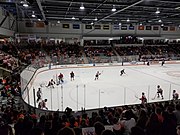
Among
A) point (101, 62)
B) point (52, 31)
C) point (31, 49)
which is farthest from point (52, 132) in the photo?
point (52, 31)

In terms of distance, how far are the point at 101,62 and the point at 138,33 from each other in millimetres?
13404

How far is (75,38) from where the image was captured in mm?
32469

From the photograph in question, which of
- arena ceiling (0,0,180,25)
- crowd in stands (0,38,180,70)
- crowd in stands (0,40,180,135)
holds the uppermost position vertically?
arena ceiling (0,0,180,25)

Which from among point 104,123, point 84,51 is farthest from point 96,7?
point 104,123

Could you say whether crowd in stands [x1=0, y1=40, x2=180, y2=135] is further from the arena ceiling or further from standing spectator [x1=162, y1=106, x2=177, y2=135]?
the arena ceiling

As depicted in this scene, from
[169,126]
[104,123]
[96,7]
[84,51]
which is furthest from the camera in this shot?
[84,51]

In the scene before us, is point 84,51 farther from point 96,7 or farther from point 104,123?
point 104,123

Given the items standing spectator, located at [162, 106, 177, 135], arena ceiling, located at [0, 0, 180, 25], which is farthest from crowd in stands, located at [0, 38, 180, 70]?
standing spectator, located at [162, 106, 177, 135]

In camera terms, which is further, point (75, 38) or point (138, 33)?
point (138, 33)

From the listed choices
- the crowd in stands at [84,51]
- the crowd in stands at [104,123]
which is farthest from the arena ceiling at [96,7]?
the crowd in stands at [104,123]

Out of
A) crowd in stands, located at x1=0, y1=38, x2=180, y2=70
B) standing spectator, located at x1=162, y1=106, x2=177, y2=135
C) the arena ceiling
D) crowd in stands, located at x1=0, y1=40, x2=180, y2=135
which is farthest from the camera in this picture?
crowd in stands, located at x1=0, y1=38, x2=180, y2=70

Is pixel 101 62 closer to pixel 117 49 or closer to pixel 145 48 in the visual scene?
pixel 117 49

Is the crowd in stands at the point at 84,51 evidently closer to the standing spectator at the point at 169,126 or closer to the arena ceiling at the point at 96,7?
the arena ceiling at the point at 96,7

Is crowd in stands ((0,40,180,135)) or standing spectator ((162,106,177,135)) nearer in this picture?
crowd in stands ((0,40,180,135))
